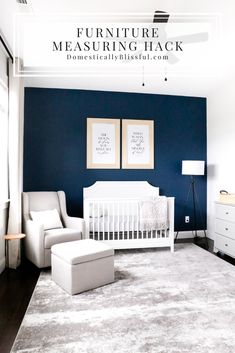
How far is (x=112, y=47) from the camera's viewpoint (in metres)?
2.94

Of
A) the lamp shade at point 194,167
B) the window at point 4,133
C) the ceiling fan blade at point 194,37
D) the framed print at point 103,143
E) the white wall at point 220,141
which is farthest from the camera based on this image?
the framed print at point 103,143

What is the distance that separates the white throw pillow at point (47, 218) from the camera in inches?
140

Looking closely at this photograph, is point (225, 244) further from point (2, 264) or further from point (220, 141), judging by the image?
point (2, 264)

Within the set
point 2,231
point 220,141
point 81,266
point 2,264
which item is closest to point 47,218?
point 2,231

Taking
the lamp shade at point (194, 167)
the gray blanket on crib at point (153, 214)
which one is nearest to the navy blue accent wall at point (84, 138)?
the lamp shade at point (194, 167)

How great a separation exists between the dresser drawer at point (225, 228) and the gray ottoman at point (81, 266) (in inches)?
70.5

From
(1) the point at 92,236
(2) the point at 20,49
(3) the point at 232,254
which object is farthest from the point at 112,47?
(3) the point at 232,254

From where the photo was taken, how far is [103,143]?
4547 mm

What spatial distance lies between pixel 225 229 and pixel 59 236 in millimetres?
2304

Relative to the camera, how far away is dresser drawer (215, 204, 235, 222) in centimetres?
360

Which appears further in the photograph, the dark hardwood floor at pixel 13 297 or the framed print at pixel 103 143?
the framed print at pixel 103 143

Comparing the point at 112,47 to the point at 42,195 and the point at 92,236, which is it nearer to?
the point at 42,195

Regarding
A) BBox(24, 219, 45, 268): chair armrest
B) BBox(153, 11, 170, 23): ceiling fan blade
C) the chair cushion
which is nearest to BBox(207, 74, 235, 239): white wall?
BBox(153, 11, 170, 23): ceiling fan blade

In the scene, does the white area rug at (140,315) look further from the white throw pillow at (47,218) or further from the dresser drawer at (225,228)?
the white throw pillow at (47,218)
